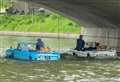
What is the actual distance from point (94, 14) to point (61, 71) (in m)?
25.8

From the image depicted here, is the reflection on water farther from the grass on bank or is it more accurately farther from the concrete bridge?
the grass on bank

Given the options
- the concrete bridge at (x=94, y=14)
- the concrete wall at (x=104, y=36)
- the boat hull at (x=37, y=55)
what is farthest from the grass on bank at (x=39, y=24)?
the boat hull at (x=37, y=55)

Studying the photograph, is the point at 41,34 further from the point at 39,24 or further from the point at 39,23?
the point at 39,23

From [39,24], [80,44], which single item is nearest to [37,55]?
[80,44]

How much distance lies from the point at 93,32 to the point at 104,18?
773 cm

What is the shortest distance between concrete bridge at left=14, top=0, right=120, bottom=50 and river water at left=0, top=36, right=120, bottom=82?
9.26 metres

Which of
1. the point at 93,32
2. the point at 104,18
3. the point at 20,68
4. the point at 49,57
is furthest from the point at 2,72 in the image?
the point at 93,32

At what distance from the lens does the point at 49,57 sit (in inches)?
1935

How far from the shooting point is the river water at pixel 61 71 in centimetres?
3686

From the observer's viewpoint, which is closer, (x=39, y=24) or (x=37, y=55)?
(x=37, y=55)

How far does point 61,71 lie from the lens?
41.6m

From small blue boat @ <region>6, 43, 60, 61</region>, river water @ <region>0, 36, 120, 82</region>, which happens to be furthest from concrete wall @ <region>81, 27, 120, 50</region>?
small blue boat @ <region>6, 43, 60, 61</region>

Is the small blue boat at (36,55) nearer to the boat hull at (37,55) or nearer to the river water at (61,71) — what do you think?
the boat hull at (37,55)

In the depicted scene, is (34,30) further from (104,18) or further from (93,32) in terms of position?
(104,18)
